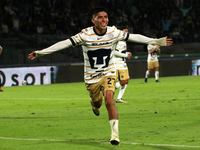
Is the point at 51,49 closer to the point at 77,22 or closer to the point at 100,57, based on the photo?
the point at 100,57

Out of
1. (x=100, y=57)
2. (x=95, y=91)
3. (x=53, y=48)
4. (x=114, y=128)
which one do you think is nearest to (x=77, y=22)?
(x=95, y=91)

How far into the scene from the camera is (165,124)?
9250mm

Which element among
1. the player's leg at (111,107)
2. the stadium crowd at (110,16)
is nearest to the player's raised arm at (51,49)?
the player's leg at (111,107)

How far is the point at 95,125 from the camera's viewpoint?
9367mm

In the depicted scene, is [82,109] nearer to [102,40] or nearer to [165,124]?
[165,124]

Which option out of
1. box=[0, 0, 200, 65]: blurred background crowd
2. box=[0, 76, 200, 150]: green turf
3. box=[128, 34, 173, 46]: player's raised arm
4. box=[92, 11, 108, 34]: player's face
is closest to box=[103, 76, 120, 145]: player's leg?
box=[0, 76, 200, 150]: green turf

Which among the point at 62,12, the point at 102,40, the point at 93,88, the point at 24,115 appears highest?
the point at 62,12

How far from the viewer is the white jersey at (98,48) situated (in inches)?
291

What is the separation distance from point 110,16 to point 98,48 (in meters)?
25.5

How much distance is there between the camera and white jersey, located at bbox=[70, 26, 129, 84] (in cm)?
740

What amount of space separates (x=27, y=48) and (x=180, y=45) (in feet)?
40.1

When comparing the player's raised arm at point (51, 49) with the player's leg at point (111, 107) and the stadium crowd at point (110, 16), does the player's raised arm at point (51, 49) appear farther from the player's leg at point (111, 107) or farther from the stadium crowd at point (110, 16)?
the stadium crowd at point (110, 16)

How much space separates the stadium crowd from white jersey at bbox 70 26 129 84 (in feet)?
59.9

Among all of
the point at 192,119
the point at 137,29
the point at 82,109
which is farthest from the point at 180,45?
the point at 192,119
